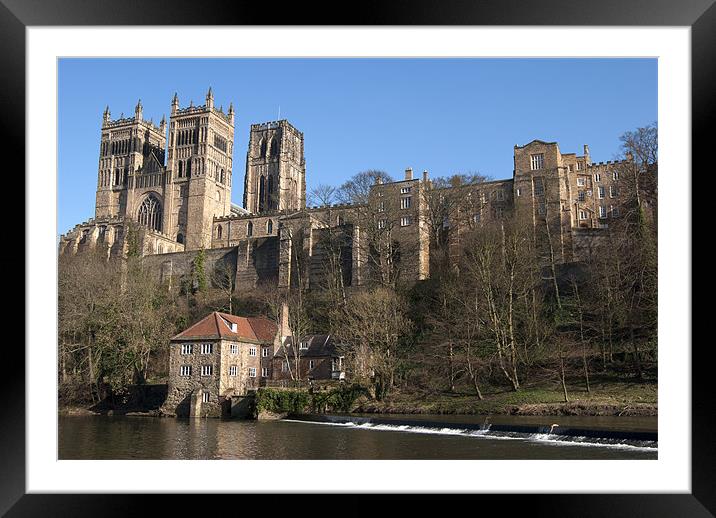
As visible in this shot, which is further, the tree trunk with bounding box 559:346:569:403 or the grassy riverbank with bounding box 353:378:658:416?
the tree trunk with bounding box 559:346:569:403

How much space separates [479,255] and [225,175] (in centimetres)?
4332

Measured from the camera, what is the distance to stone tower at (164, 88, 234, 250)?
2345 inches

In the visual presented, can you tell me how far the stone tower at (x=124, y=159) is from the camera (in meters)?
65.5

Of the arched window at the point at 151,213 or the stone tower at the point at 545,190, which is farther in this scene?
the arched window at the point at 151,213

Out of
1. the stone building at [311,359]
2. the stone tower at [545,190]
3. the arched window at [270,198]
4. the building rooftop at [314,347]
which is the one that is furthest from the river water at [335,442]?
the arched window at [270,198]

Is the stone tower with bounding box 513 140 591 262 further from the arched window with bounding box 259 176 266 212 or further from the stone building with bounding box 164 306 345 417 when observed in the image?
the arched window with bounding box 259 176 266 212

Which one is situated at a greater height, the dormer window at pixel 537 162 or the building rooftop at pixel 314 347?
the dormer window at pixel 537 162

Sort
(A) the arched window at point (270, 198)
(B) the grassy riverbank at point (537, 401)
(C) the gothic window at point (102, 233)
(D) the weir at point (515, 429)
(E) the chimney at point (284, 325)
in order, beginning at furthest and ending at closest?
1. (A) the arched window at point (270, 198)
2. (C) the gothic window at point (102, 233)
3. (E) the chimney at point (284, 325)
4. (B) the grassy riverbank at point (537, 401)
5. (D) the weir at point (515, 429)

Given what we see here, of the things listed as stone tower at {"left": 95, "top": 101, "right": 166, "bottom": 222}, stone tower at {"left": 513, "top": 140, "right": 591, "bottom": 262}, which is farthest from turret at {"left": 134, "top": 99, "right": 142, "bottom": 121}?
stone tower at {"left": 513, "top": 140, "right": 591, "bottom": 262}

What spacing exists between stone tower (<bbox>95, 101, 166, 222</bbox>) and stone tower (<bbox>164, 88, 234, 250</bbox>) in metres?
2.91
